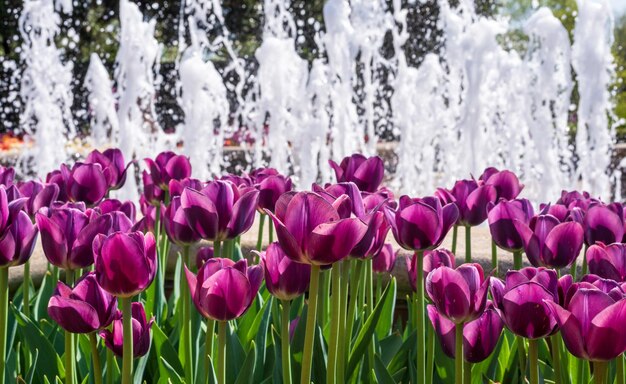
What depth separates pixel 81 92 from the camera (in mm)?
15109

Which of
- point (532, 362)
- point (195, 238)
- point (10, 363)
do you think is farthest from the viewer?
point (10, 363)

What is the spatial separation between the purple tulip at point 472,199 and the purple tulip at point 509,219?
0.79 feet

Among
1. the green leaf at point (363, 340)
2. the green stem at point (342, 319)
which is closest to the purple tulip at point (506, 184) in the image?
the green leaf at point (363, 340)

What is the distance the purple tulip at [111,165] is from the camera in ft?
6.46

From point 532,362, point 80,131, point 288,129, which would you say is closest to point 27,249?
point 532,362

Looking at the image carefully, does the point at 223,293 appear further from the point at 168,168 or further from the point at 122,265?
the point at 168,168

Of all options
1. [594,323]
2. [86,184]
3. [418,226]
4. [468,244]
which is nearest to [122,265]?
[418,226]

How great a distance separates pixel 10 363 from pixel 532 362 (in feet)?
3.12

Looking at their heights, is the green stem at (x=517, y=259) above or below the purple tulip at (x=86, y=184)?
below

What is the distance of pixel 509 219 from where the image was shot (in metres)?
1.44

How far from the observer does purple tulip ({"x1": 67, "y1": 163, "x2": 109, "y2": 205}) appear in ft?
6.02

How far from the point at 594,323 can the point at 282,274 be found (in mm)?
435

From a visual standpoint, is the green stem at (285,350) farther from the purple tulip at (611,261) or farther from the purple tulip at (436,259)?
the purple tulip at (611,261)

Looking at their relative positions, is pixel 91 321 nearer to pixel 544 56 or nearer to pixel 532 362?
pixel 532 362
